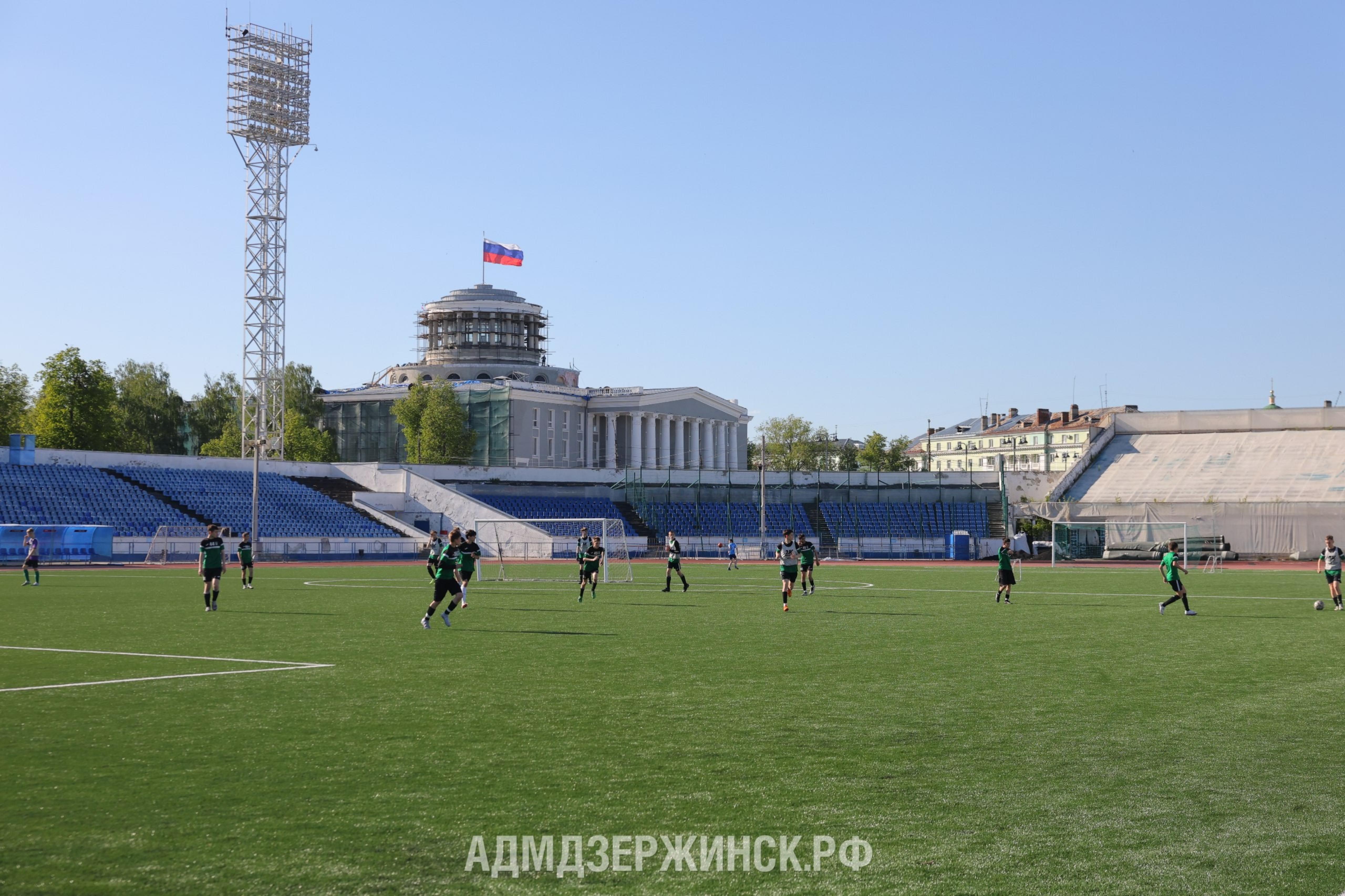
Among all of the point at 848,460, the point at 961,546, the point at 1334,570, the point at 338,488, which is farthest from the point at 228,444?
the point at 1334,570

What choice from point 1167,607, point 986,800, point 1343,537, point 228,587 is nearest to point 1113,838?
point 986,800

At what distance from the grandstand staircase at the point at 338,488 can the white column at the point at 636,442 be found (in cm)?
3953

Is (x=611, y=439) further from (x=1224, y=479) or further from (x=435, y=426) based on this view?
(x=1224, y=479)

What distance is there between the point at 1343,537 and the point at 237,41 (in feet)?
250

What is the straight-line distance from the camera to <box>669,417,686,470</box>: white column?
410 feet

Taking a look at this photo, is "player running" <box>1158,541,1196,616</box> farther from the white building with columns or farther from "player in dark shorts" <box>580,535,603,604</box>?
the white building with columns

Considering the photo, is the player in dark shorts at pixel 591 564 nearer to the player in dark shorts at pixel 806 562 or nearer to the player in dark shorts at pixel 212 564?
the player in dark shorts at pixel 806 562

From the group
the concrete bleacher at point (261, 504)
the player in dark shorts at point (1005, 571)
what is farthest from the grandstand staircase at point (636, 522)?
the player in dark shorts at point (1005, 571)

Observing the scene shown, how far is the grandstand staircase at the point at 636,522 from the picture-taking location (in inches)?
3319

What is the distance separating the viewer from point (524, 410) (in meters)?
113

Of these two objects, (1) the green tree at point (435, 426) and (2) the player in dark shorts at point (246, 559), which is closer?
(2) the player in dark shorts at point (246, 559)

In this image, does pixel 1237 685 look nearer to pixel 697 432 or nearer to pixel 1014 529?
pixel 1014 529

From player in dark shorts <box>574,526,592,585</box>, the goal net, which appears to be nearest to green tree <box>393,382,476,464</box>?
the goal net

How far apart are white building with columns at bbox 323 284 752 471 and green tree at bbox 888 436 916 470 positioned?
18395mm
